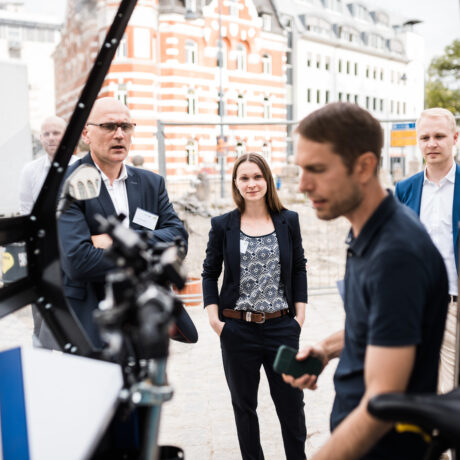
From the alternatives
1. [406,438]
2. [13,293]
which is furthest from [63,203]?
[406,438]

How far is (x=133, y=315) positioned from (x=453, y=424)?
0.67m

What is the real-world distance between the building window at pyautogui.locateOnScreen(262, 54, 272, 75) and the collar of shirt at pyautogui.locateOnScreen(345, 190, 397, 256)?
39.6 meters

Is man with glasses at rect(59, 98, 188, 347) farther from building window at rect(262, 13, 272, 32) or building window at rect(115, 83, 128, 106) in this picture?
building window at rect(262, 13, 272, 32)

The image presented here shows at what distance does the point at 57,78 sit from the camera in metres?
1.65

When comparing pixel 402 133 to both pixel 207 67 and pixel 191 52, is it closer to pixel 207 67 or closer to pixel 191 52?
pixel 191 52

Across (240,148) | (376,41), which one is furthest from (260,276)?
(376,41)

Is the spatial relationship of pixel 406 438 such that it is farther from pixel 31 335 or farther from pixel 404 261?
pixel 31 335

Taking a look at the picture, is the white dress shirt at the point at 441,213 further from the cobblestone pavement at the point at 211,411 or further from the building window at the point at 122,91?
the building window at the point at 122,91

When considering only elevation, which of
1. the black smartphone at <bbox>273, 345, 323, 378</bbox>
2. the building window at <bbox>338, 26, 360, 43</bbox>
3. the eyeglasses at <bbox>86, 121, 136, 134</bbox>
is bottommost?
the black smartphone at <bbox>273, 345, 323, 378</bbox>

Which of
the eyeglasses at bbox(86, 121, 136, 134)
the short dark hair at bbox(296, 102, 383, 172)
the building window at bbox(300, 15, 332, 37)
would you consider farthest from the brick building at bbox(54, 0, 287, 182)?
the short dark hair at bbox(296, 102, 383, 172)

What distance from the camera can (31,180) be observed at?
5.58ft

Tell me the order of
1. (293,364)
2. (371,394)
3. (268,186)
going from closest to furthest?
1. (371,394)
2. (293,364)
3. (268,186)

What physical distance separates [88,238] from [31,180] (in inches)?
37.1

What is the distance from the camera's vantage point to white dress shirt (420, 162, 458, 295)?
3.40 meters
